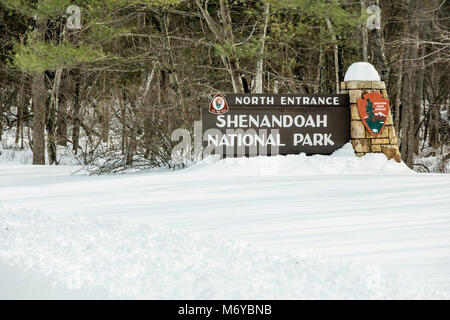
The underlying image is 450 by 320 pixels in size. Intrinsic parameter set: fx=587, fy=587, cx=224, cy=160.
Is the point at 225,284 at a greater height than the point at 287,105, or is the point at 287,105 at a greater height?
the point at 287,105

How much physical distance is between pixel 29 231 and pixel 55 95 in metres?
14.7

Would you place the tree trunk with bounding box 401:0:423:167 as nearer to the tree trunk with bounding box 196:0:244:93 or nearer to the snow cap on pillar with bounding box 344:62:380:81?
the tree trunk with bounding box 196:0:244:93

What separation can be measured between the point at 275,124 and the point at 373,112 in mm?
1956

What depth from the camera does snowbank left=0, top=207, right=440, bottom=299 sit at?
4359mm

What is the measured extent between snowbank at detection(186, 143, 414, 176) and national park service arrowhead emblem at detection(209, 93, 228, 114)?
93 cm

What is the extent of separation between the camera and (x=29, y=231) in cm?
659

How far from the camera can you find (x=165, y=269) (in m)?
4.96

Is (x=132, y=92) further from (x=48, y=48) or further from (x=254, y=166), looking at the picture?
(x=254, y=166)

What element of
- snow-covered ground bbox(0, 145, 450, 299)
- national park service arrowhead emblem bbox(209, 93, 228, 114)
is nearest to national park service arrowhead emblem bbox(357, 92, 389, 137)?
snow-covered ground bbox(0, 145, 450, 299)

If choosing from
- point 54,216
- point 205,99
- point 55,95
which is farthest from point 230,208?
point 55,95

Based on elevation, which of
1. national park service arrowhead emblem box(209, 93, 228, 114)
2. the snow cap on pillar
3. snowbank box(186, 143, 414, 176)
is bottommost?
snowbank box(186, 143, 414, 176)

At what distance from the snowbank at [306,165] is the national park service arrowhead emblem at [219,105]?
0.93 m

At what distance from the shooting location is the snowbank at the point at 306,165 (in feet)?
36.3

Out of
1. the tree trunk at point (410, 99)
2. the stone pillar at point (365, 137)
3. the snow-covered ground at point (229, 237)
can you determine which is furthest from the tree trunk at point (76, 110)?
the stone pillar at point (365, 137)
